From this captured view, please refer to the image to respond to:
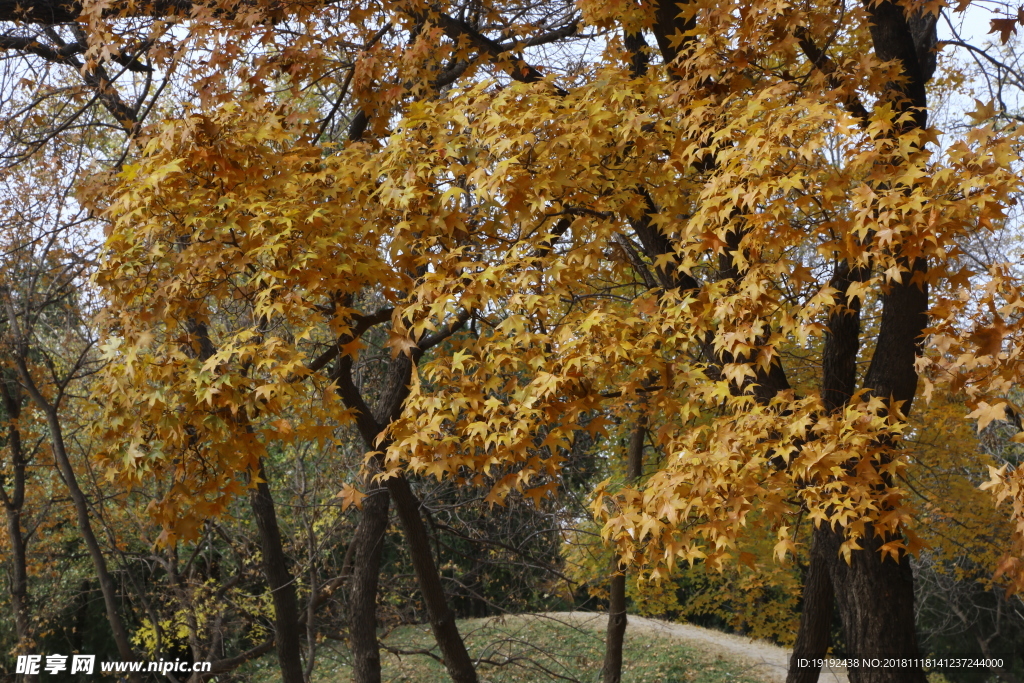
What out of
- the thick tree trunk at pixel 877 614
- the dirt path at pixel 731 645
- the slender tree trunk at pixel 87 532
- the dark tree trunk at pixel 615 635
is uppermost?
the slender tree trunk at pixel 87 532

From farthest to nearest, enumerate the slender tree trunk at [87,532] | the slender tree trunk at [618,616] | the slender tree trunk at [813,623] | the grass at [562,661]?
the grass at [562,661] → the slender tree trunk at [618,616] → the slender tree trunk at [813,623] → the slender tree trunk at [87,532]

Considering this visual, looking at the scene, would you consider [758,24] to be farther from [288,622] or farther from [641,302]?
[288,622]

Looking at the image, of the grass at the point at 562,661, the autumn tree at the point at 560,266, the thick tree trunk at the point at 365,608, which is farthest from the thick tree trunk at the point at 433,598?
the grass at the point at 562,661

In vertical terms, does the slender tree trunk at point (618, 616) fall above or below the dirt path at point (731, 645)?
above

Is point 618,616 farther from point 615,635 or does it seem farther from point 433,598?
point 433,598

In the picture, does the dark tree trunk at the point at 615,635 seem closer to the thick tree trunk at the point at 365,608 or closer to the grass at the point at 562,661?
the grass at the point at 562,661

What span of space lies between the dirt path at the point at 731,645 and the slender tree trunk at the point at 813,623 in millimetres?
5029

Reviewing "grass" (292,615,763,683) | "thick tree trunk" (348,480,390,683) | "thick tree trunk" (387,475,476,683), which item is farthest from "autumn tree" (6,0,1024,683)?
"grass" (292,615,763,683)

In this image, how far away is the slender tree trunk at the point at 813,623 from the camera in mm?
6645

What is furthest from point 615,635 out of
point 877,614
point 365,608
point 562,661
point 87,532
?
point 87,532

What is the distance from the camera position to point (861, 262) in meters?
3.95

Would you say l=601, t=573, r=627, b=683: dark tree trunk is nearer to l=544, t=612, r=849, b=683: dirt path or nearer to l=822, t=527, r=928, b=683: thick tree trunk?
l=544, t=612, r=849, b=683: dirt path

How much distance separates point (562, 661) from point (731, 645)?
10.1 feet

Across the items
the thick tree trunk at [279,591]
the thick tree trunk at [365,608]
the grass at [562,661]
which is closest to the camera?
the thick tree trunk at [365,608]
